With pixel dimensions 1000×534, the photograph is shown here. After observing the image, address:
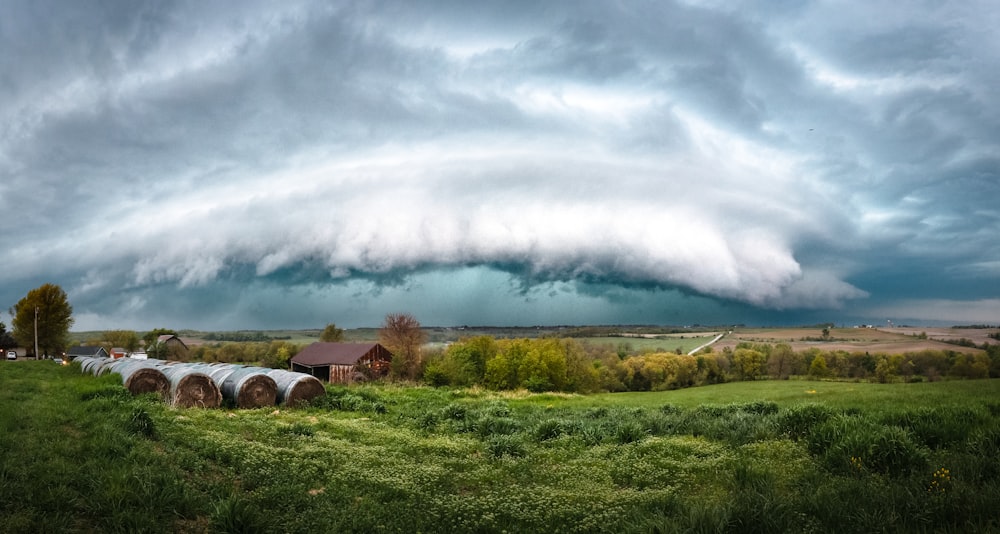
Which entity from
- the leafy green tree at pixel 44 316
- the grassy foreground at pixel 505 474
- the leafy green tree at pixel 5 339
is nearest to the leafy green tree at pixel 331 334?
the leafy green tree at pixel 44 316

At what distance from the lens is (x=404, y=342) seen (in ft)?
224

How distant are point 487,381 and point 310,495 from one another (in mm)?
53903

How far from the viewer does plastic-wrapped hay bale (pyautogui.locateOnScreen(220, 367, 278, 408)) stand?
2689 cm

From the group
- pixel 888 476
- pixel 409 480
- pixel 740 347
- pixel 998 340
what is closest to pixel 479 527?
pixel 409 480

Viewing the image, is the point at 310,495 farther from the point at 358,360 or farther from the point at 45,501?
the point at 358,360

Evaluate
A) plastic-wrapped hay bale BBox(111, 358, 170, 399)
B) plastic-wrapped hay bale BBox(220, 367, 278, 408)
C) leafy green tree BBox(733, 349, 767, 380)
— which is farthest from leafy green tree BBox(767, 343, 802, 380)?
plastic-wrapped hay bale BBox(111, 358, 170, 399)

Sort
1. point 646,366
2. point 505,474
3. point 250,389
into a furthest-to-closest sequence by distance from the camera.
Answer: point 646,366
point 250,389
point 505,474

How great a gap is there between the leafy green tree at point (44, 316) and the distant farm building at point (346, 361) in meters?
40.9

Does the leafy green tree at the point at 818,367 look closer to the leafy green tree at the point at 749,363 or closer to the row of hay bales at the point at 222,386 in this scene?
the leafy green tree at the point at 749,363

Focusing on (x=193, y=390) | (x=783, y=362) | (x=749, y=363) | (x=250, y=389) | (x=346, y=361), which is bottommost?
(x=749, y=363)

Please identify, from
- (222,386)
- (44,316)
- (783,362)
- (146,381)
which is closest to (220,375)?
(222,386)

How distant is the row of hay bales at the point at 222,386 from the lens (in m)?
25.3

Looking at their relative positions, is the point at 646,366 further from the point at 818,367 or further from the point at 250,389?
the point at 250,389

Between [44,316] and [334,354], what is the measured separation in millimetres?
49331
